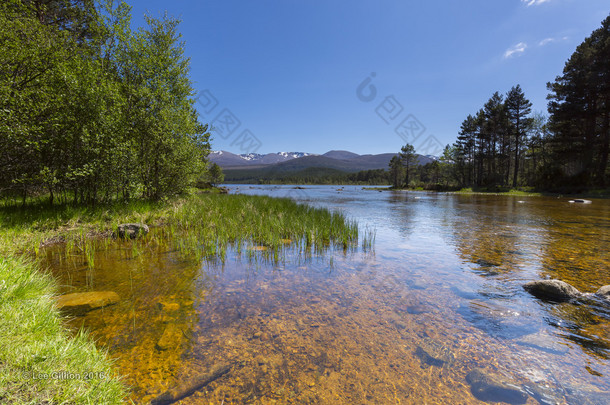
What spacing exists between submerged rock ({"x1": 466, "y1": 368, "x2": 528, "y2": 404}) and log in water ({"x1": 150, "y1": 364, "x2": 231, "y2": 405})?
3.06m

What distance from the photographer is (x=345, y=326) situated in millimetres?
4055

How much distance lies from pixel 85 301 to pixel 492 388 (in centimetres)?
672

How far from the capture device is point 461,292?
534cm

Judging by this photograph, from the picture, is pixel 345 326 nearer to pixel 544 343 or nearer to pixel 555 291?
pixel 544 343

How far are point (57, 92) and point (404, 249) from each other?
15040 mm

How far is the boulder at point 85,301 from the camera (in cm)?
417

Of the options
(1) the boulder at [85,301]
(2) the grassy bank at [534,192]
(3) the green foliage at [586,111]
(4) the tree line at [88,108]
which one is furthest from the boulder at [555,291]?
(3) the green foliage at [586,111]

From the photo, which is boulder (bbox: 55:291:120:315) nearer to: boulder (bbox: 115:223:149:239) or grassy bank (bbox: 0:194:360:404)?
grassy bank (bbox: 0:194:360:404)

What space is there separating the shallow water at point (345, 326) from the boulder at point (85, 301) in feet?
0.72

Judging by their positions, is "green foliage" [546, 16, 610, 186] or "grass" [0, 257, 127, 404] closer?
"grass" [0, 257, 127, 404]

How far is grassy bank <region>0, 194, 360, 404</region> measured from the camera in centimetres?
193

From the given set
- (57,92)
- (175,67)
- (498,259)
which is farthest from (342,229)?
(175,67)

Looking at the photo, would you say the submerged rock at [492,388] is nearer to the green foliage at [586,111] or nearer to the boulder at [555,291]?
the boulder at [555,291]

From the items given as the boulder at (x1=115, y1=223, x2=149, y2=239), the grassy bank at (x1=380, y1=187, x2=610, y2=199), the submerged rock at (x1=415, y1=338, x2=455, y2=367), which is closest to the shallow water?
the submerged rock at (x1=415, y1=338, x2=455, y2=367)
